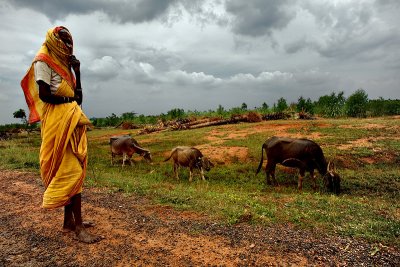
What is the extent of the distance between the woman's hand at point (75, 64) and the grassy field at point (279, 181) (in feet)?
6.85

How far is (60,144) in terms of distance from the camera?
173 inches

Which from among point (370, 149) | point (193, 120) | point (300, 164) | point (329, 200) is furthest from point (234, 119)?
point (329, 200)

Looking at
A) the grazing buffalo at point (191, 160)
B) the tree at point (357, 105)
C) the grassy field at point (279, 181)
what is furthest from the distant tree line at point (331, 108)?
the grazing buffalo at point (191, 160)

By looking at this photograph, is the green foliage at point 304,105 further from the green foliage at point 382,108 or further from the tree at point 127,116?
the tree at point 127,116

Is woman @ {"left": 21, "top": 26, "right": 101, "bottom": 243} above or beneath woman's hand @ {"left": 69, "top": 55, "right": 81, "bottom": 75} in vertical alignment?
beneath

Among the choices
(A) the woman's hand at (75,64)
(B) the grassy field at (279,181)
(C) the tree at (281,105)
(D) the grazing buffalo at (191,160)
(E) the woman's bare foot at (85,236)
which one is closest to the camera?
(E) the woman's bare foot at (85,236)

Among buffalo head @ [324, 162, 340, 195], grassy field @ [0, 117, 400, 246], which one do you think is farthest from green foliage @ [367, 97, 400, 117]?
buffalo head @ [324, 162, 340, 195]

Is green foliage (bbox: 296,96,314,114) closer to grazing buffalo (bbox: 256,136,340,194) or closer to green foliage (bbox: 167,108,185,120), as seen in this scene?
green foliage (bbox: 167,108,185,120)

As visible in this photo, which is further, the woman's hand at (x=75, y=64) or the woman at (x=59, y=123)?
the woman's hand at (x=75, y=64)

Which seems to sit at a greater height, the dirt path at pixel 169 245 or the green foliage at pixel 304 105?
the green foliage at pixel 304 105

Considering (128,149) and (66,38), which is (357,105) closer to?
(128,149)

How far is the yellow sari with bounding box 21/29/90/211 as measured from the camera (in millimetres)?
4391

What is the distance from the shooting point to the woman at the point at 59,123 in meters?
4.37

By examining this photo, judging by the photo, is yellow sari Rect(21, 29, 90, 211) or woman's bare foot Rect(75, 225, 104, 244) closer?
yellow sari Rect(21, 29, 90, 211)
